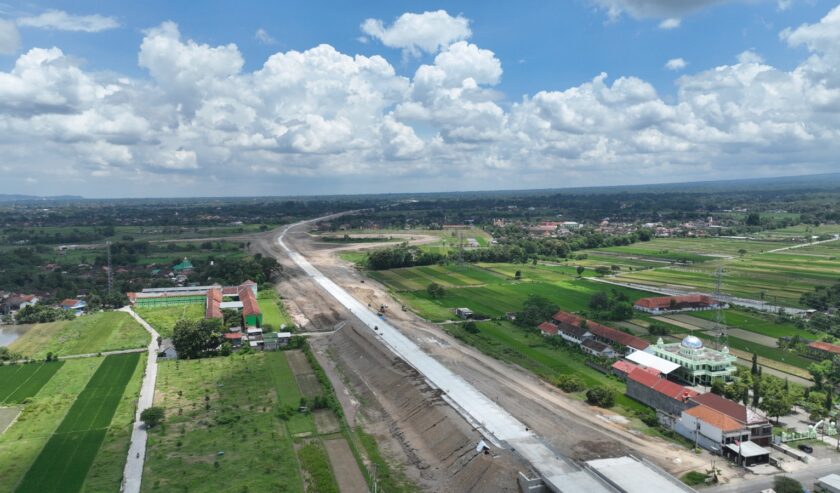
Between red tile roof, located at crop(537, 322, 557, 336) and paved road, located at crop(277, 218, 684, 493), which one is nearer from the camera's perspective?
paved road, located at crop(277, 218, 684, 493)

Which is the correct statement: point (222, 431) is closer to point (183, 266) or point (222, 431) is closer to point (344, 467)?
point (344, 467)

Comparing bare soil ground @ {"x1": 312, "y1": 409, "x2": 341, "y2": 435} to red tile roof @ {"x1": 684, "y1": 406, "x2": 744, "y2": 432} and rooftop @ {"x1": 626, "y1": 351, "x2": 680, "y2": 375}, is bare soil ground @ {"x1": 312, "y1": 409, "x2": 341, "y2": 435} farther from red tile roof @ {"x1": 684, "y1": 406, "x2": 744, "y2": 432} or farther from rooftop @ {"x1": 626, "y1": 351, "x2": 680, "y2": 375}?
rooftop @ {"x1": 626, "y1": 351, "x2": 680, "y2": 375}

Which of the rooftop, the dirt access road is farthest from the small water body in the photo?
the rooftop

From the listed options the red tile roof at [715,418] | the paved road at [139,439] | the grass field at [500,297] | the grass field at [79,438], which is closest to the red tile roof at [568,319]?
the grass field at [500,297]

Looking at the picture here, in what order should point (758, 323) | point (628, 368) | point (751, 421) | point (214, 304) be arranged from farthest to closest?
1. point (214, 304)
2. point (758, 323)
3. point (628, 368)
4. point (751, 421)

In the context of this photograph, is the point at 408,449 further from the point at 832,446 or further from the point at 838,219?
the point at 838,219

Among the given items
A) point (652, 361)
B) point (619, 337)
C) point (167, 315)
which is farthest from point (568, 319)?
point (167, 315)

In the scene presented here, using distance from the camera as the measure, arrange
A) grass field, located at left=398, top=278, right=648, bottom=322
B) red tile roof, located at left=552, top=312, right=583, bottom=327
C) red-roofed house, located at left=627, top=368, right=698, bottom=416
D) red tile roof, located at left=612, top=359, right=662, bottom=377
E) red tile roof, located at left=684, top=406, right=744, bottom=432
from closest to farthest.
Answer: red tile roof, located at left=684, top=406, right=744, bottom=432 < red-roofed house, located at left=627, top=368, right=698, bottom=416 < red tile roof, located at left=612, top=359, right=662, bottom=377 < red tile roof, located at left=552, top=312, right=583, bottom=327 < grass field, located at left=398, top=278, right=648, bottom=322
